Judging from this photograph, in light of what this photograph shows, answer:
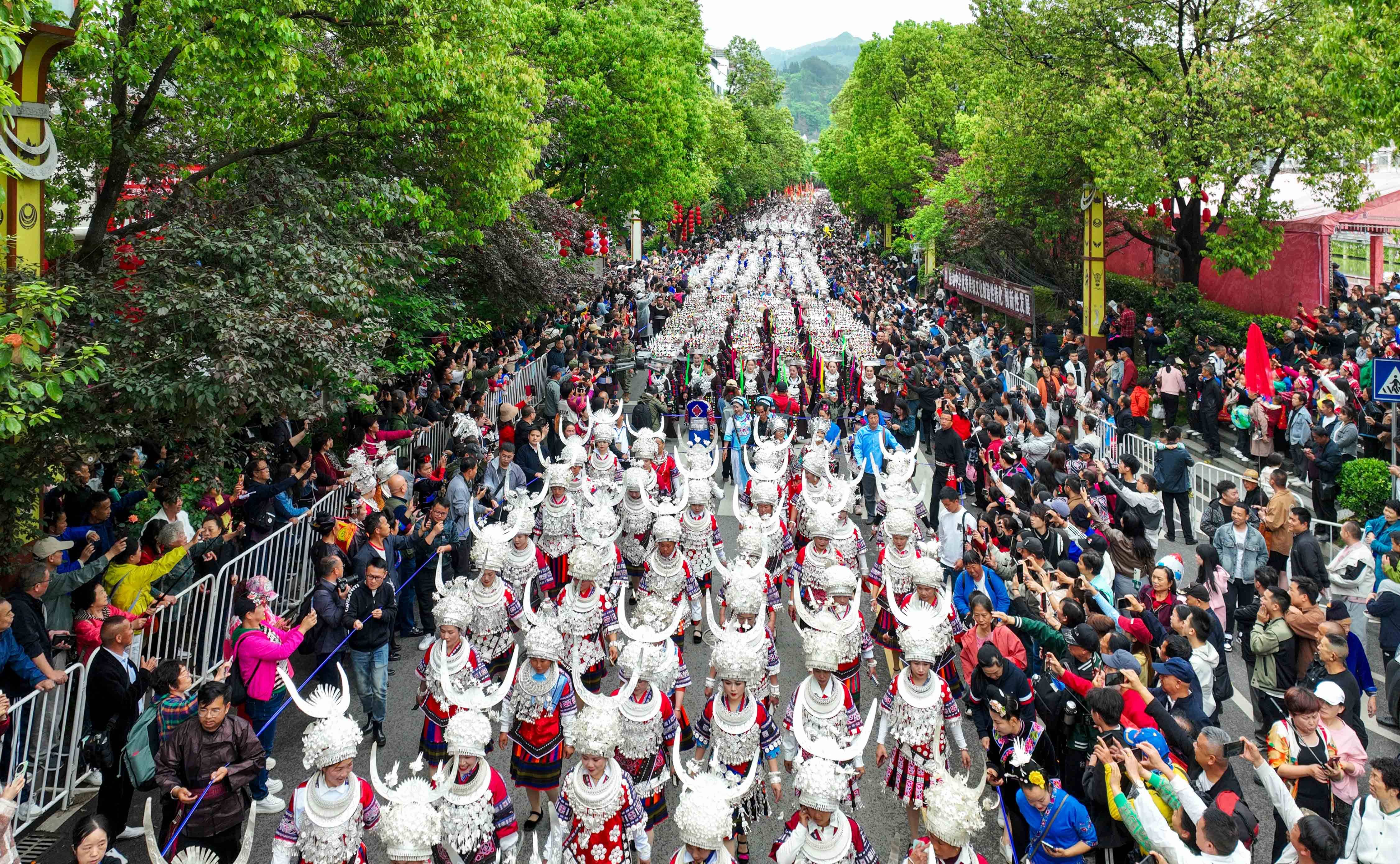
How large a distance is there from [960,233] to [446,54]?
2179cm

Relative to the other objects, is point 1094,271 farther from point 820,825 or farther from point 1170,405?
point 820,825

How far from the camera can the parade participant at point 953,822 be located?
18.1ft

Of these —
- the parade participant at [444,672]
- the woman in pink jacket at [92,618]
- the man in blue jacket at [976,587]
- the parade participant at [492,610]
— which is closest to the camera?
the parade participant at [444,672]

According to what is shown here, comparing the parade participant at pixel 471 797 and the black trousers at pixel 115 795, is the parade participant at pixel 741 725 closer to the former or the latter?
the parade participant at pixel 471 797

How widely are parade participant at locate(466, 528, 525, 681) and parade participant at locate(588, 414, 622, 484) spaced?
3.30 metres

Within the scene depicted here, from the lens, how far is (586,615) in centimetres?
816

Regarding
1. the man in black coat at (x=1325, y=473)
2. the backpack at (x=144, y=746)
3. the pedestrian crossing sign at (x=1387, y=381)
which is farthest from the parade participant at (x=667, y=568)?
the man in black coat at (x=1325, y=473)

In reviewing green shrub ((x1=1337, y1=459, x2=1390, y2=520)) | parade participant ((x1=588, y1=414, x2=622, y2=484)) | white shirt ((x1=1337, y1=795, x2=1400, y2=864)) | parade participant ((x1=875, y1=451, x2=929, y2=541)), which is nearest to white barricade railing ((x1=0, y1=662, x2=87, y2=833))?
parade participant ((x1=588, y1=414, x2=622, y2=484))

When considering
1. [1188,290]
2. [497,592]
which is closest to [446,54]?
[497,592]

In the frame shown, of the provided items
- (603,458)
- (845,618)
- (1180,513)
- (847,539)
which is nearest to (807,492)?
(847,539)

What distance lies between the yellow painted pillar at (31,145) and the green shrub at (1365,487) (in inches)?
542

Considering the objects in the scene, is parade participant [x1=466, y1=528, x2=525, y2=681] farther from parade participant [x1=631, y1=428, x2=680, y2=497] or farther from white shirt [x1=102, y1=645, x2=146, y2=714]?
parade participant [x1=631, y1=428, x2=680, y2=497]

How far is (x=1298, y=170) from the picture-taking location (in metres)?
19.8

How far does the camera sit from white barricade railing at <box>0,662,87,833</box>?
6781 mm
